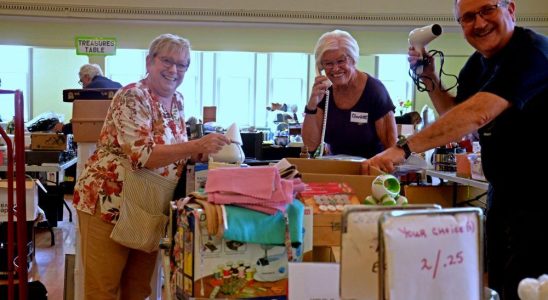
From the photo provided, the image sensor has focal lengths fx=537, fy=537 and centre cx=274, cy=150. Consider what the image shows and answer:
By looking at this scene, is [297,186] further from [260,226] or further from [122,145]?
[122,145]

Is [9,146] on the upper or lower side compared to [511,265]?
upper

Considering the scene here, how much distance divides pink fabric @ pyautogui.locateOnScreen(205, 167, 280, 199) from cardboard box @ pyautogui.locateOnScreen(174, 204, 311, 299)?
0.08 meters

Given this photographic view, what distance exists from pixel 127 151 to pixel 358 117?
2.89 ft

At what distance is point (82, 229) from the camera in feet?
6.56

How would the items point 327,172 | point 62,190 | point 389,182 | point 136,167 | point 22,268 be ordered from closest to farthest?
point 389,182 < point 327,172 < point 136,167 < point 22,268 < point 62,190

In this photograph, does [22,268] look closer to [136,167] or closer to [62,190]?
[136,167]

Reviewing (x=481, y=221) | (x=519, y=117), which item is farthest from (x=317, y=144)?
(x=481, y=221)

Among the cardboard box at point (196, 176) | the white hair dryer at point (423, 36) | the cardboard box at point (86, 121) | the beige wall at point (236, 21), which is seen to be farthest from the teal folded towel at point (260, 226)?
the beige wall at point (236, 21)

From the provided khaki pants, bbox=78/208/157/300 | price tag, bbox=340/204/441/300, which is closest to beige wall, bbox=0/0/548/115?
khaki pants, bbox=78/208/157/300

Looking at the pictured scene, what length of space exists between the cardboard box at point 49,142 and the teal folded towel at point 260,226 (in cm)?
351

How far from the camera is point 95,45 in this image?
625 centimetres

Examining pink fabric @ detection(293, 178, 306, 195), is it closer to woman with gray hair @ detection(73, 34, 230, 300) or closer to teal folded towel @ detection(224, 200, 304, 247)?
teal folded towel @ detection(224, 200, 304, 247)

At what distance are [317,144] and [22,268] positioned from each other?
4.73 feet

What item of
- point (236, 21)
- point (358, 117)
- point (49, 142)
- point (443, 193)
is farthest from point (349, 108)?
point (236, 21)
